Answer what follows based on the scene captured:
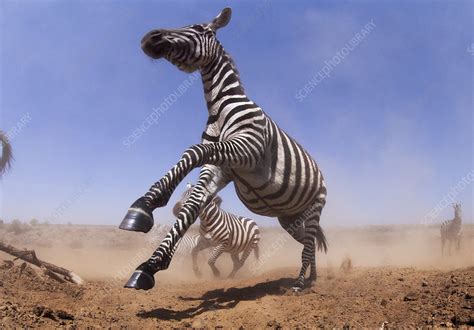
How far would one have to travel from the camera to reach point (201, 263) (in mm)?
15125

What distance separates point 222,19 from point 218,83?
38.1 inches

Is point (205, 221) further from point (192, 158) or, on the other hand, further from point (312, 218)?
point (192, 158)

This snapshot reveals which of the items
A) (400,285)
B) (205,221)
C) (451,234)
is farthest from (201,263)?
(451,234)

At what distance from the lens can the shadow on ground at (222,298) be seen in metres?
3.65

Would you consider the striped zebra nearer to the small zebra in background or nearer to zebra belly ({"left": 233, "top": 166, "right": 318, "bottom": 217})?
zebra belly ({"left": 233, "top": 166, "right": 318, "bottom": 217})

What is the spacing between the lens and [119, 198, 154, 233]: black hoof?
326cm

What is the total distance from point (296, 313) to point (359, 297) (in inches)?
32.0

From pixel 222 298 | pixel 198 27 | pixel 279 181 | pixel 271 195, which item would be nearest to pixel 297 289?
pixel 222 298

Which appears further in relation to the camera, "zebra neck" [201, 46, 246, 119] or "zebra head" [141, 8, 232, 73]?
"zebra neck" [201, 46, 246, 119]

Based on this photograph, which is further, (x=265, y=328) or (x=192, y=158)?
(x=192, y=158)

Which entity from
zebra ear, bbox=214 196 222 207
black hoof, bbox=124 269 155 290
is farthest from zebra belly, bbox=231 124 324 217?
zebra ear, bbox=214 196 222 207

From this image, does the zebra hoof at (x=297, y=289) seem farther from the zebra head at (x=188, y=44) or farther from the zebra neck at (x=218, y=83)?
A: the zebra head at (x=188, y=44)

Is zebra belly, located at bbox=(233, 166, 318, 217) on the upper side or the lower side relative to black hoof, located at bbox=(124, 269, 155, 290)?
upper

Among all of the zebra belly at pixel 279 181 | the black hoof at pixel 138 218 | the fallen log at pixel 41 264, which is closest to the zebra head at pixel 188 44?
the zebra belly at pixel 279 181
